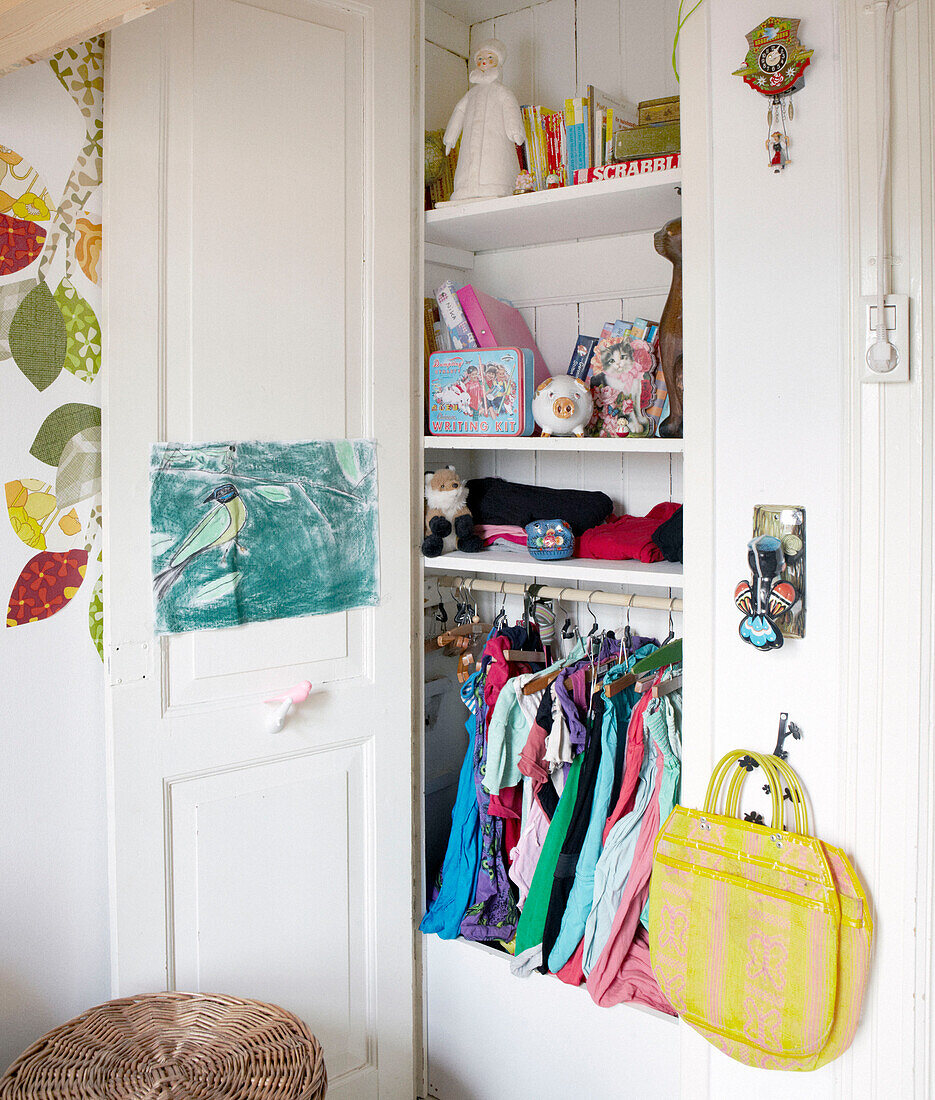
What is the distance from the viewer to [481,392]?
1922 millimetres

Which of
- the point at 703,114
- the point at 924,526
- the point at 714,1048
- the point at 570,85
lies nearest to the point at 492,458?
the point at 570,85

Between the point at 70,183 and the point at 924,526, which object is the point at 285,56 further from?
the point at 924,526

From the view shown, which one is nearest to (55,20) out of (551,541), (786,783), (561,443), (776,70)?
(776,70)

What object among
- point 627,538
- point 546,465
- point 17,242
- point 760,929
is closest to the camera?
point 760,929

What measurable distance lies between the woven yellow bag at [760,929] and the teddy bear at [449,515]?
747 mm

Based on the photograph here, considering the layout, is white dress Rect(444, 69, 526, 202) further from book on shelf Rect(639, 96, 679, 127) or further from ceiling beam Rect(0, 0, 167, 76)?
ceiling beam Rect(0, 0, 167, 76)

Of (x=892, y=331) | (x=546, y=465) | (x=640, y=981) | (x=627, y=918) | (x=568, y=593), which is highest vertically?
(x=892, y=331)

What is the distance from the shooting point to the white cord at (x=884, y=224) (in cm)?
126

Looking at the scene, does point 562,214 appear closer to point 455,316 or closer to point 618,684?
point 455,316

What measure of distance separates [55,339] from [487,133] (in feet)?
3.11

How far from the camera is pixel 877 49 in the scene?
127 centimetres

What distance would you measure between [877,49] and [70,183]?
124cm

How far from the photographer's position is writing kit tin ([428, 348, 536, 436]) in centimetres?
189

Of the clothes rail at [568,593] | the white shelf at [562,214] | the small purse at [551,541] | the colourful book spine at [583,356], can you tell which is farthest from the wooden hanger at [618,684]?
the white shelf at [562,214]
